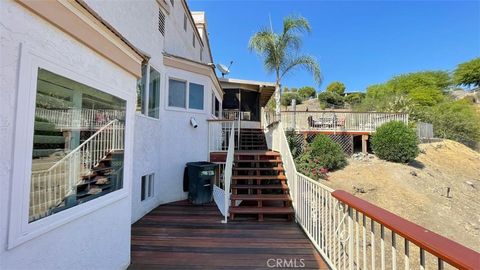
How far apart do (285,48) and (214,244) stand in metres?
8.67

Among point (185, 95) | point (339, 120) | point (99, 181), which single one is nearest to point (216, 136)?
point (185, 95)

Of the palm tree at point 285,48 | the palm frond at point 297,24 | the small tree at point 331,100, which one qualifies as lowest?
the palm tree at point 285,48

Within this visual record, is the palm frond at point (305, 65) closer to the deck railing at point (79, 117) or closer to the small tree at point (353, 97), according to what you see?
the deck railing at point (79, 117)

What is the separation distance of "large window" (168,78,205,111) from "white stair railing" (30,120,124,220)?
3620 millimetres

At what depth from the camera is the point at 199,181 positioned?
5.93 m

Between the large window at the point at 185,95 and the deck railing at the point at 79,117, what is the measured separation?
3.58 meters

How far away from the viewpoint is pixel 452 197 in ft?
31.3

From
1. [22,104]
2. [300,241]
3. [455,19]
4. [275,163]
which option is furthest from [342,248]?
[455,19]

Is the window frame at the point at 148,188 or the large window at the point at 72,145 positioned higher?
the large window at the point at 72,145

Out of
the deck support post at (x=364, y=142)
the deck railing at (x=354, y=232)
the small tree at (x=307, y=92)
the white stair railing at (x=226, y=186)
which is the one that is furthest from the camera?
the small tree at (x=307, y=92)

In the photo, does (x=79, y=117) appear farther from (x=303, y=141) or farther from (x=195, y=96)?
(x=303, y=141)

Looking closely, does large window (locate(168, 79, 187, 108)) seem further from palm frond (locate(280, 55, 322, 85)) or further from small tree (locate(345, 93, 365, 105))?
small tree (locate(345, 93, 365, 105))

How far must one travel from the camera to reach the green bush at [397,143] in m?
10.8

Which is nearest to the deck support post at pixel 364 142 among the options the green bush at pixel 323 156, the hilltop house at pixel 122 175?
the green bush at pixel 323 156
